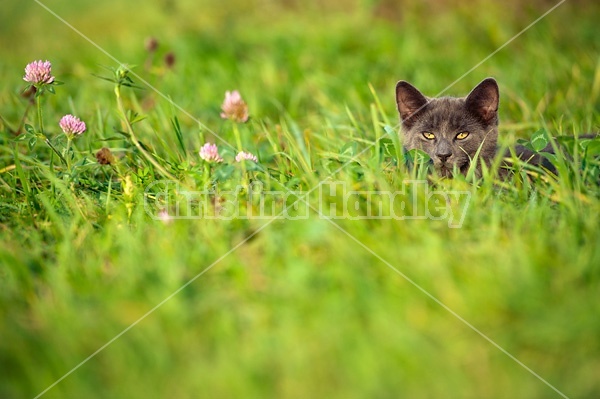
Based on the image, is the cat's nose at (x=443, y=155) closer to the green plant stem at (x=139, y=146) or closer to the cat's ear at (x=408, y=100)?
the cat's ear at (x=408, y=100)

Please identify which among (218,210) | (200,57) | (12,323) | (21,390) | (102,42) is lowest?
(21,390)

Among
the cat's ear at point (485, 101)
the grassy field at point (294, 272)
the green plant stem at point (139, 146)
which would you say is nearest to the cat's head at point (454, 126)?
the cat's ear at point (485, 101)

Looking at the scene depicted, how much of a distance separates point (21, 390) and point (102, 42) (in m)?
4.75

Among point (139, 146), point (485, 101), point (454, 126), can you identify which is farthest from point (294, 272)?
point (485, 101)

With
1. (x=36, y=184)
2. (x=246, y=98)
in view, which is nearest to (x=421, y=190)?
(x=36, y=184)

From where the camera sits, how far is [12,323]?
5.68ft

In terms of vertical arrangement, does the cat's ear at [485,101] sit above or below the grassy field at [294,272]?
above

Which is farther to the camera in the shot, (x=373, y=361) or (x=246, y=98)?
(x=246, y=98)

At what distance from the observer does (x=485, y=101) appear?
279cm

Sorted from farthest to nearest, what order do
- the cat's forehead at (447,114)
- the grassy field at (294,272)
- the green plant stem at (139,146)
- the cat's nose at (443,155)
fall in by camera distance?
the cat's forehead at (447,114) < the cat's nose at (443,155) < the green plant stem at (139,146) < the grassy field at (294,272)

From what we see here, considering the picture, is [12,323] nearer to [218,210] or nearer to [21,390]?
[21,390]

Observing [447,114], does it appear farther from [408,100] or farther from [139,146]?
[139,146]

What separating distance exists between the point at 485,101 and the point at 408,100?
1.17 feet

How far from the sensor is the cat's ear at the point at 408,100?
9.41 feet
